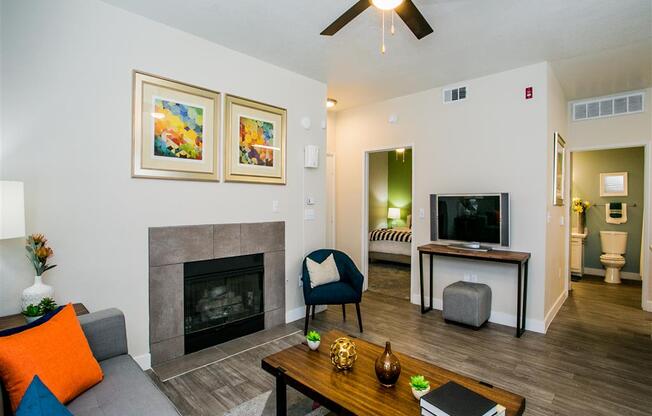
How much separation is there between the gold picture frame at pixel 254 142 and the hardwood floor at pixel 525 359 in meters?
1.72

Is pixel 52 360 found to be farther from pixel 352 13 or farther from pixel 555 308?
pixel 555 308

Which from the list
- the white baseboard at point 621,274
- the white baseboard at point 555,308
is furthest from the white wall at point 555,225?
the white baseboard at point 621,274

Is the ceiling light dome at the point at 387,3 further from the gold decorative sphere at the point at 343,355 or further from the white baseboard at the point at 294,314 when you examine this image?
the white baseboard at the point at 294,314

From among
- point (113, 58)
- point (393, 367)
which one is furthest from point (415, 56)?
point (393, 367)

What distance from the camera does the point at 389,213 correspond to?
9.09m

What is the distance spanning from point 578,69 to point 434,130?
1633 millimetres

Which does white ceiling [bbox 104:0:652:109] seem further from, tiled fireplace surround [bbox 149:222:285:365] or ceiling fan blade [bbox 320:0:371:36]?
tiled fireplace surround [bbox 149:222:285:365]

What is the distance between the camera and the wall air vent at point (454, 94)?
164 inches

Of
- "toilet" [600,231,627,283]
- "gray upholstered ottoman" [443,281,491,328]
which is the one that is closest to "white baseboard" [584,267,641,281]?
"toilet" [600,231,627,283]

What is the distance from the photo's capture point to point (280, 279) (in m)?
3.75

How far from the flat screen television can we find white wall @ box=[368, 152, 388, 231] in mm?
4163

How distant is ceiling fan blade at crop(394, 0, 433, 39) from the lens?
201 cm

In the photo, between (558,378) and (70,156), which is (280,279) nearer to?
(70,156)

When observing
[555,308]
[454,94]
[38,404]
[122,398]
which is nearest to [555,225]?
[555,308]
